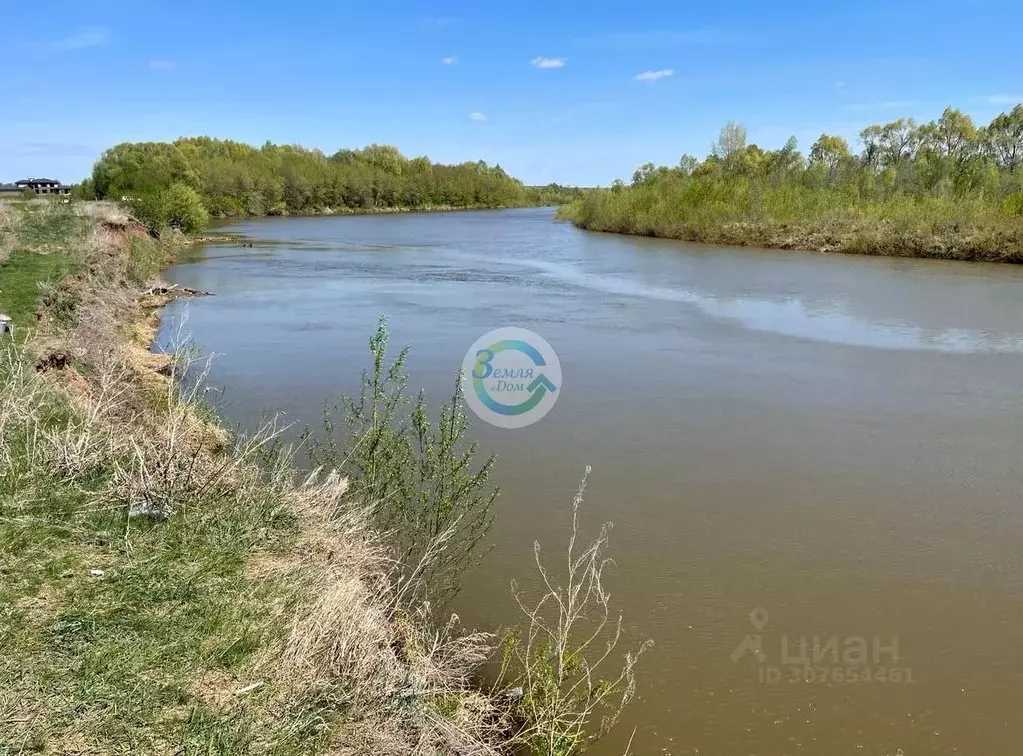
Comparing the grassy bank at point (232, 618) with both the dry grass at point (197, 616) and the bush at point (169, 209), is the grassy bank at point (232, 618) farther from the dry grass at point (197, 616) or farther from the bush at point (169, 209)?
the bush at point (169, 209)

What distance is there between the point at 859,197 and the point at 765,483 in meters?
29.0

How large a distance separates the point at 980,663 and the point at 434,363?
7.49 meters

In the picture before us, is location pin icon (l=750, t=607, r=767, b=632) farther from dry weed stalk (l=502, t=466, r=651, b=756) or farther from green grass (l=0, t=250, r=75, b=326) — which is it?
green grass (l=0, t=250, r=75, b=326)

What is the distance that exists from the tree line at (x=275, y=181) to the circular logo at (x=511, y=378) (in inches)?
832

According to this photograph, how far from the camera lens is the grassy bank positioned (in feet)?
8.83

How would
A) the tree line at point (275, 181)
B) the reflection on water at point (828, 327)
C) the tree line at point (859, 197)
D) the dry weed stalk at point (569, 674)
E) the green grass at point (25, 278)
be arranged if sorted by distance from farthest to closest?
the tree line at point (275, 181)
the tree line at point (859, 197)
the reflection on water at point (828, 327)
the green grass at point (25, 278)
the dry weed stalk at point (569, 674)

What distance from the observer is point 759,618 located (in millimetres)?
4383

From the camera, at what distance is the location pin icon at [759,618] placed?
431 centimetres

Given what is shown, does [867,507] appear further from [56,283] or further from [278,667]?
[56,283]

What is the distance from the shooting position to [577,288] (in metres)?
18.4

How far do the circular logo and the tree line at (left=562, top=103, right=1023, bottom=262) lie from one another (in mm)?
18254

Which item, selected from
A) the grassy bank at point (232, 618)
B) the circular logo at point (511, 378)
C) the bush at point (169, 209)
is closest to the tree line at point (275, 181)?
the bush at point (169, 209)

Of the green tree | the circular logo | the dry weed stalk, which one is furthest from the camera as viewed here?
the green tree

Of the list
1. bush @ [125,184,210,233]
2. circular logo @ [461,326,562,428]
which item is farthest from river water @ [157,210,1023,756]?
bush @ [125,184,210,233]
